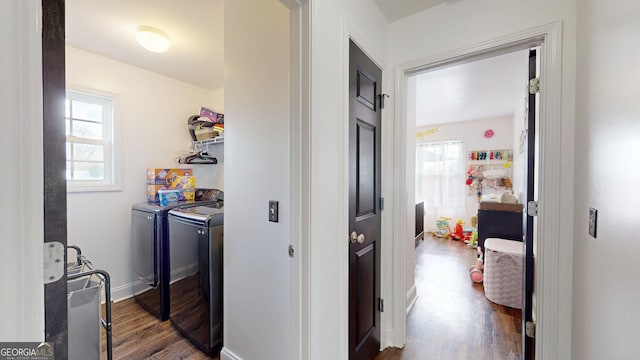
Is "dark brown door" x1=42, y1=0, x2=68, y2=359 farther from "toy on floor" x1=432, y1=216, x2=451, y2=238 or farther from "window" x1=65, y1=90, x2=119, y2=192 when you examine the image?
"toy on floor" x1=432, y1=216, x2=451, y2=238

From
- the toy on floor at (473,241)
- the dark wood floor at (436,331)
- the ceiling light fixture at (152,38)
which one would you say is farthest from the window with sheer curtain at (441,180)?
the ceiling light fixture at (152,38)

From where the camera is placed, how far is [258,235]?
5.14ft

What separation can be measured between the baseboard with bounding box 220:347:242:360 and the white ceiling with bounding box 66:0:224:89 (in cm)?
239

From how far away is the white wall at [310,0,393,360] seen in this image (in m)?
1.22

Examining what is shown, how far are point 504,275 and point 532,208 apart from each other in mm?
1409

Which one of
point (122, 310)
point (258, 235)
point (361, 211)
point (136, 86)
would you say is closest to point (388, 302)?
point (361, 211)

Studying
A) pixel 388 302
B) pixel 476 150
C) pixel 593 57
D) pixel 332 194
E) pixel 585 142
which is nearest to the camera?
pixel 593 57

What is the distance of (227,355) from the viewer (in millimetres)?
1726

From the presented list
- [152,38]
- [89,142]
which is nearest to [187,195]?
[89,142]

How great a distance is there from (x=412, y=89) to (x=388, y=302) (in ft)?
6.12

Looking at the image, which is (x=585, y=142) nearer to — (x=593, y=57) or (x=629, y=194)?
(x=593, y=57)

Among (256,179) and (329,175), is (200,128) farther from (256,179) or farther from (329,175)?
(329,175)

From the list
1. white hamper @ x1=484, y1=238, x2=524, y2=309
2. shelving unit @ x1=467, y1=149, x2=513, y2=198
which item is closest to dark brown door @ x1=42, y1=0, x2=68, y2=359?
white hamper @ x1=484, y1=238, x2=524, y2=309

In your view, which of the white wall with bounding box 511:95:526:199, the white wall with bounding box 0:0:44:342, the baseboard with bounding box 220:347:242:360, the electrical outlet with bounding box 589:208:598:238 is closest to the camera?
the white wall with bounding box 0:0:44:342
